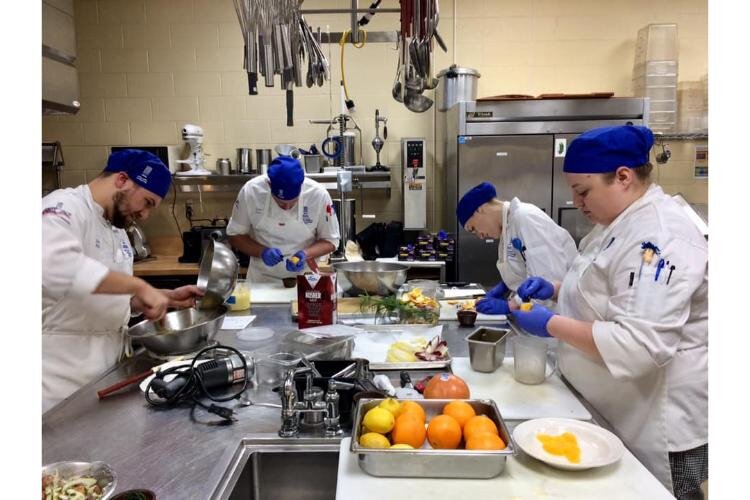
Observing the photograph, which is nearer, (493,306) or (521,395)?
(521,395)

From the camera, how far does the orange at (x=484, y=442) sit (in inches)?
43.7

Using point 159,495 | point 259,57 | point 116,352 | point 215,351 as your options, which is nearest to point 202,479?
point 159,495

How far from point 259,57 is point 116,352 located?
3.70 ft

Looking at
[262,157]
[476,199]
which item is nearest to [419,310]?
[476,199]

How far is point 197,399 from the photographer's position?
1.52 m

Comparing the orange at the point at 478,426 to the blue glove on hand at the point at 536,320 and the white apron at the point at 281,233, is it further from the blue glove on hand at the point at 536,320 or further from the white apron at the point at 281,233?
the white apron at the point at 281,233

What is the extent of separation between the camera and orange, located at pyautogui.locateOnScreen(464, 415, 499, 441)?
116cm

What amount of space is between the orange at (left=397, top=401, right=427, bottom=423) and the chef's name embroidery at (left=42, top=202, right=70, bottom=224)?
81 cm

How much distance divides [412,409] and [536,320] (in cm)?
58

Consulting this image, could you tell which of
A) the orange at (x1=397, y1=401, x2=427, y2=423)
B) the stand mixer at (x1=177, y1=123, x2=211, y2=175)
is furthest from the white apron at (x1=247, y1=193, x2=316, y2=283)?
the orange at (x1=397, y1=401, x2=427, y2=423)

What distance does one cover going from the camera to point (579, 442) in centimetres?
123

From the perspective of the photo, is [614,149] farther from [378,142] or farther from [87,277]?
[378,142]

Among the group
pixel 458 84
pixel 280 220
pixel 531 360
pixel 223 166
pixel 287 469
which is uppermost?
pixel 458 84
